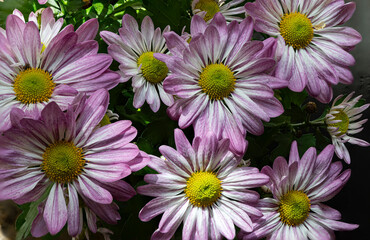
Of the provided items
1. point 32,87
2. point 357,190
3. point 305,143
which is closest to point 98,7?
point 32,87

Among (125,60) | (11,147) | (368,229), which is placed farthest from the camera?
(368,229)

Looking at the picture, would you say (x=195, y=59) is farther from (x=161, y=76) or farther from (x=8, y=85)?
(x=8, y=85)

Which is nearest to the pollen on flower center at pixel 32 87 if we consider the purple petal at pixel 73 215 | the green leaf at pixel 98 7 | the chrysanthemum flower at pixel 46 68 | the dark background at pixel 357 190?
the chrysanthemum flower at pixel 46 68

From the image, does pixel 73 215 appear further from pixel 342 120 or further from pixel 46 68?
pixel 342 120

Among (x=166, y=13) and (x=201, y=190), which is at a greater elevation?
(x=166, y=13)

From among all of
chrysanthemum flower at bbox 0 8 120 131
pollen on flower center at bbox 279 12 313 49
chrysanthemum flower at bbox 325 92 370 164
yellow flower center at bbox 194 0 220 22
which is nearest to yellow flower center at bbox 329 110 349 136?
chrysanthemum flower at bbox 325 92 370 164

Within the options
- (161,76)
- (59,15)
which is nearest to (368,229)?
(161,76)
